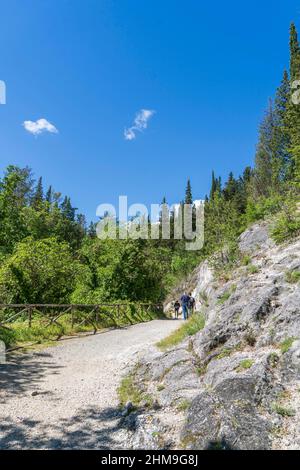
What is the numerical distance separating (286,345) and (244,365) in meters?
0.89

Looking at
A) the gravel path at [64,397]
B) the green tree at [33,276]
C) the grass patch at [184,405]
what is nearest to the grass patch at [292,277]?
the grass patch at [184,405]

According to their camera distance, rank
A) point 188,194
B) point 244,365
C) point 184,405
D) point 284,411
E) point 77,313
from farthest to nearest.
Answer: point 188,194
point 77,313
point 244,365
point 184,405
point 284,411

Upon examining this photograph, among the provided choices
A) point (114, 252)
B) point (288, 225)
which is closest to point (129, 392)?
point (288, 225)

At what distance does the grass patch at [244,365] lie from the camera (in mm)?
5652

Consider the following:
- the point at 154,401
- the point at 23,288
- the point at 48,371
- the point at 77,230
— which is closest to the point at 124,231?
the point at 23,288

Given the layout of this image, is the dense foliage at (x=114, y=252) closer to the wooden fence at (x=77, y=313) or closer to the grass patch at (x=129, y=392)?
the wooden fence at (x=77, y=313)

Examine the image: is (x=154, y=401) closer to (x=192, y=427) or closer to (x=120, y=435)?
(x=120, y=435)

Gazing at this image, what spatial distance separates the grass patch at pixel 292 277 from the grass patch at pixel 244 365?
3188 mm

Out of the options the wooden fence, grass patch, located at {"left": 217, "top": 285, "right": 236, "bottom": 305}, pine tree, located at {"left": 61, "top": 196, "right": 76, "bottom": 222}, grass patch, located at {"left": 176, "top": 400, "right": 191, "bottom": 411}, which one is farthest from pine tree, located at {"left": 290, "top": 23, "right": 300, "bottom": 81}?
pine tree, located at {"left": 61, "top": 196, "right": 76, "bottom": 222}

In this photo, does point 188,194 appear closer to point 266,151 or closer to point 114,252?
point 266,151

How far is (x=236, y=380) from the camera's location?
520cm

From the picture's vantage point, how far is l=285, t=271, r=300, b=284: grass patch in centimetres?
805

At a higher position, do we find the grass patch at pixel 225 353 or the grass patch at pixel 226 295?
the grass patch at pixel 226 295
